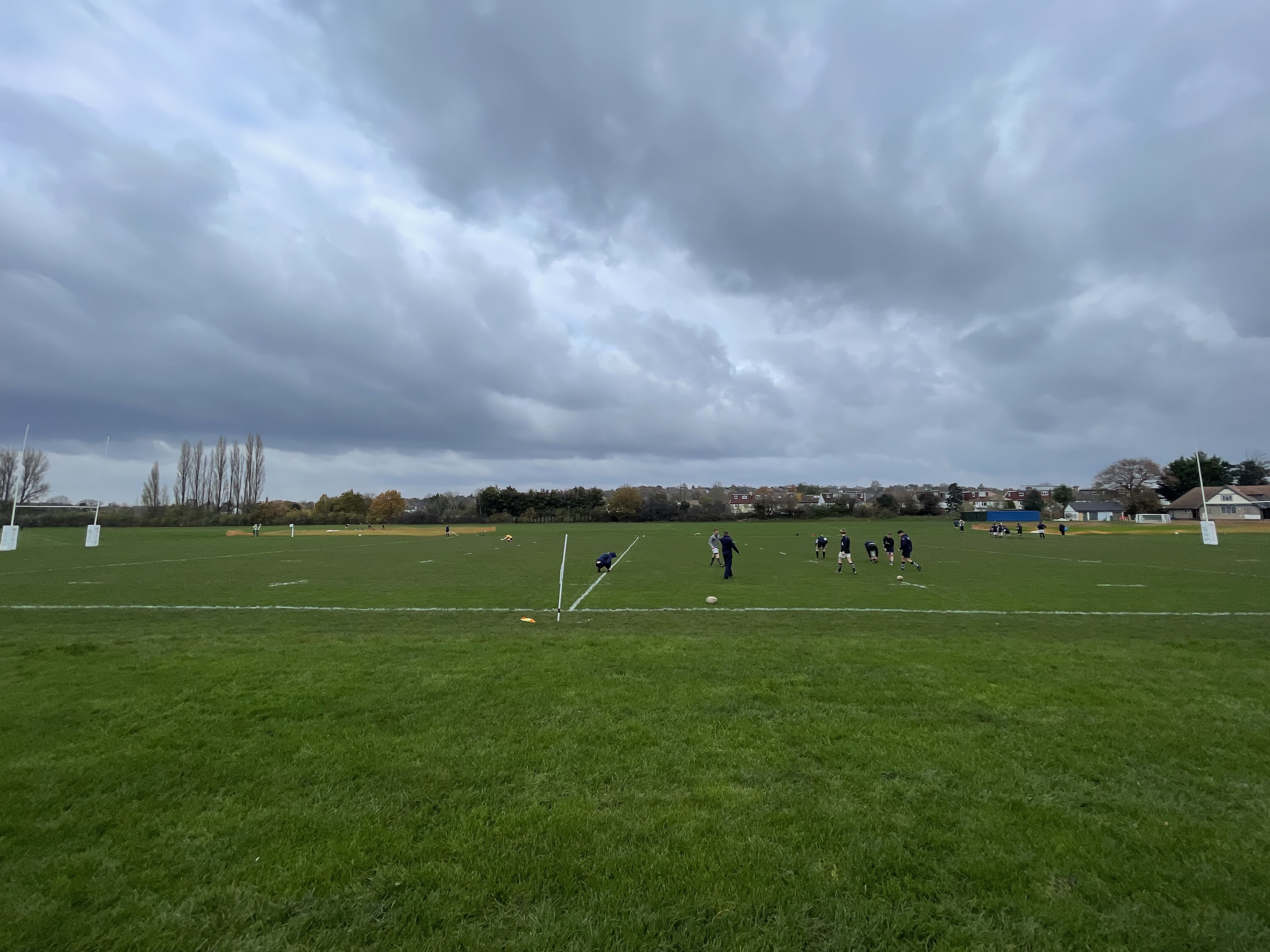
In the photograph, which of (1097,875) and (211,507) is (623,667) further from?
(211,507)

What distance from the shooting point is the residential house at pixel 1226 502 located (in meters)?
83.7

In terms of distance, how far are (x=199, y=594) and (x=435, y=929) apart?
56.5ft

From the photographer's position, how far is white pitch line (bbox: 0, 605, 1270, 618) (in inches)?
482

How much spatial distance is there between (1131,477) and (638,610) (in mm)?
124902

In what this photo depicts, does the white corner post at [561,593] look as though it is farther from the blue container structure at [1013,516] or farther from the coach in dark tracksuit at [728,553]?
the blue container structure at [1013,516]

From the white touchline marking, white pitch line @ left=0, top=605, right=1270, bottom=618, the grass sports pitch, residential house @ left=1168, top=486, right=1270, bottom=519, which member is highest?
residential house @ left=1168, top=486, right=1270, bottom=519

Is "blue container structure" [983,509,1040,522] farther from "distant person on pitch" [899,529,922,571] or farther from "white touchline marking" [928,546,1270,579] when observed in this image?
"distant person on pitch" [899,529,922,571]

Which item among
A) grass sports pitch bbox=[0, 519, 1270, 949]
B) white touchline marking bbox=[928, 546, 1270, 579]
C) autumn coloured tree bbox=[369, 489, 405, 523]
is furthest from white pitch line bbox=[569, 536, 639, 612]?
autumn coloured tree bbox=[369, 489, 405, 523]

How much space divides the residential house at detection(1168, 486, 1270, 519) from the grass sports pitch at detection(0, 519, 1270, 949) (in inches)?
3970

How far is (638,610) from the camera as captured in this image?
1318 cm

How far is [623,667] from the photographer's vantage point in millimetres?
7535

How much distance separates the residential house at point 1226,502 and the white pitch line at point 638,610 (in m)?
96.5

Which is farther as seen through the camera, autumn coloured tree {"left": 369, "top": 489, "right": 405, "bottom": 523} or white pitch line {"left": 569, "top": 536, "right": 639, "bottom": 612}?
autumn coloured tree {"left": 369, "top": 489, "right": 405, "bottom": 523}

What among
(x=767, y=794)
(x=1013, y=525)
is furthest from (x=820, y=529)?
(x=767, y=794)
